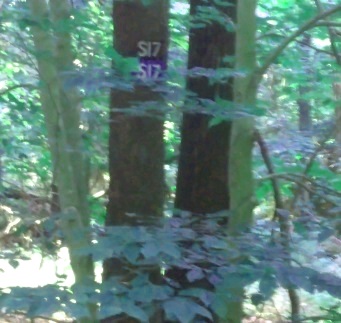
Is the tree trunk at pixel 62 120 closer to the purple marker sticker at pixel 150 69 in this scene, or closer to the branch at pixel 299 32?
the purple marker sticker at pixel 150 69

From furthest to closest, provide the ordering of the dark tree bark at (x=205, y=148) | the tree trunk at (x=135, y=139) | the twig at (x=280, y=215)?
the dark tree bark at (x=205, y=148) < the tree trunk at (x=135, y=139) < the twig at (x=280, y=215)

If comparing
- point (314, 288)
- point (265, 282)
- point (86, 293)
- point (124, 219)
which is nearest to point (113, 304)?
point (86, 293)

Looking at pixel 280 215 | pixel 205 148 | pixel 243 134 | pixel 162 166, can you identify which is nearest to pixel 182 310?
pixel 280 215

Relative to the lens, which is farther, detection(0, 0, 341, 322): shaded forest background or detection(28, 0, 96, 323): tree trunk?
detection(28, 0, 96, 323): tree trunk

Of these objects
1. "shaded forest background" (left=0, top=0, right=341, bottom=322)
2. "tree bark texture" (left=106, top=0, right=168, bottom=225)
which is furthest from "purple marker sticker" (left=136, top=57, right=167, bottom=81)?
"tree bark texture" (left=106, top=0, right=168, bottom=225)

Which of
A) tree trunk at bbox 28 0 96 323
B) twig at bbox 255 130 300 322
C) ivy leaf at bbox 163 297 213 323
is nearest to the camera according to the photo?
ivy leaf at bbox 163 297 213 323

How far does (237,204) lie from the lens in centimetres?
302

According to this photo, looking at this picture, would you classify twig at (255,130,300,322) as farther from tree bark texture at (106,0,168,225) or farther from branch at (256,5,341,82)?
tree bark texture at (106,0,168,225)

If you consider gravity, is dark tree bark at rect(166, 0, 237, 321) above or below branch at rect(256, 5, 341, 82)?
below

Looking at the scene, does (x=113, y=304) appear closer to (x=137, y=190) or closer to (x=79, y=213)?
(x=79, y=213)

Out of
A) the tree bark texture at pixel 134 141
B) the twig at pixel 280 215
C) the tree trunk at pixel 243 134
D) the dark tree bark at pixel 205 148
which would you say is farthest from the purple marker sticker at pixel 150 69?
the dark tree bark at pixel 205 148

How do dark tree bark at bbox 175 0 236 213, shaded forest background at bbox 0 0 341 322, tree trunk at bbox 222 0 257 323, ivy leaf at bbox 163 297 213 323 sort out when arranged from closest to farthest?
ivy leaf at bbox 163 297 213 323 < shaded forest background at bbox 0 0 341 322 < tree trunk at bbox 222 0 257 323 < dark tree bark at bbox 175 0 236 213

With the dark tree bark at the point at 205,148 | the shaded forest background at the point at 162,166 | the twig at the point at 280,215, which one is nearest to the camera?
the shaded forest background at the point at 162,166

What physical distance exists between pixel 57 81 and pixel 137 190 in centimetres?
85
